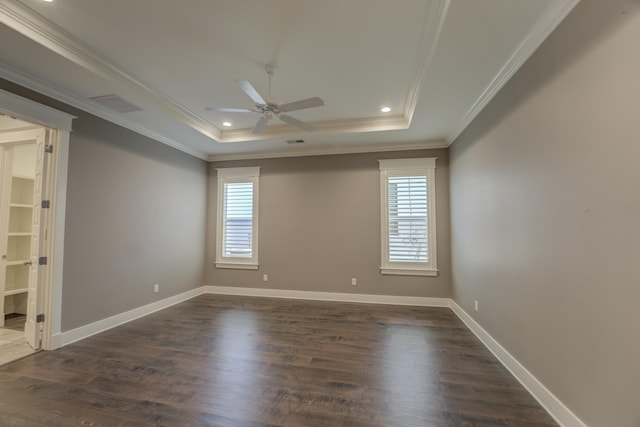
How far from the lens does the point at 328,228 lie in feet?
16.9

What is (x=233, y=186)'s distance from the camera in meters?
5.68

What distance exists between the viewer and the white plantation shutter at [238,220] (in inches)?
217

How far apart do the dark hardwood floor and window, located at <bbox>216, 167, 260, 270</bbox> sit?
1.82m

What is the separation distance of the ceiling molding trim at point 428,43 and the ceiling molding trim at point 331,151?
1447 millimetres

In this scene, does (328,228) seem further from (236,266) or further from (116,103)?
(116,103)

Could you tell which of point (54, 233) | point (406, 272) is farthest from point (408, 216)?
point (54, 233)

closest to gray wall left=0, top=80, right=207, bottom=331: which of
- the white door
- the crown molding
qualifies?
the white door

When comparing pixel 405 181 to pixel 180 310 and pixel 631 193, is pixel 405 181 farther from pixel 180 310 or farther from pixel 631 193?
pixel 180 310

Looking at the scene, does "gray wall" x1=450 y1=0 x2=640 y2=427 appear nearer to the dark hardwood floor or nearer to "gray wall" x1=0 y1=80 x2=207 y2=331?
the dark hardwood floor

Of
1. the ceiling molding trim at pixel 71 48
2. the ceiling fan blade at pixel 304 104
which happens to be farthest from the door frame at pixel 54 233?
the ceiling fan blade at pixel 304 104

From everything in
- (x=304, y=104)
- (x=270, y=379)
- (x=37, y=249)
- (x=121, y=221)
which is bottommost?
(x=270, y=379)

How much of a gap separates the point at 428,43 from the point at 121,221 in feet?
14.5

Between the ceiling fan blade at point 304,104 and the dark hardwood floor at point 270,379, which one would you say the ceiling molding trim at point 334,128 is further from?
the dark hardwood floor at point 270,379

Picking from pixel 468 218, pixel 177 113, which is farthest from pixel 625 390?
pixel 177 113
